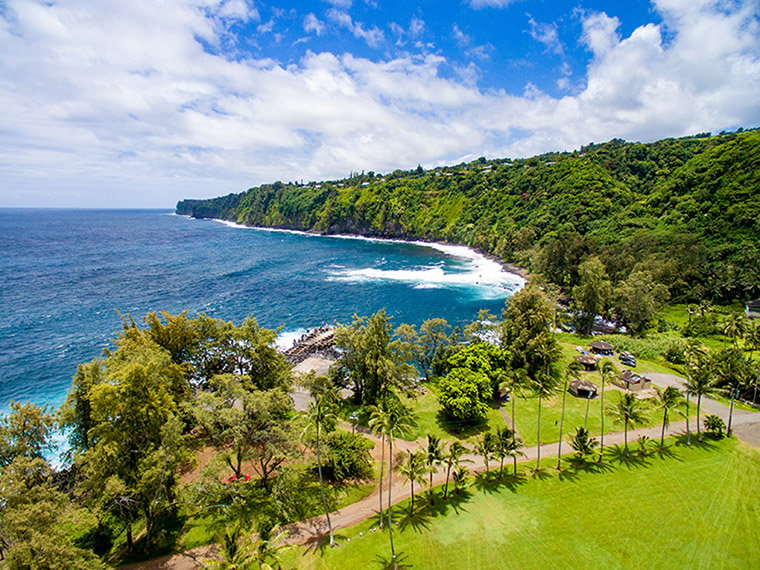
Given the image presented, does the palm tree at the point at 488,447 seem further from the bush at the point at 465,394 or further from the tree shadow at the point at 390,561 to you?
the tree shadow at the point at 390,561

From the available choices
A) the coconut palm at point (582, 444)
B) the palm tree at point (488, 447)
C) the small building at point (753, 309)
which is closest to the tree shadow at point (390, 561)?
the palm tree at point (488, 447)

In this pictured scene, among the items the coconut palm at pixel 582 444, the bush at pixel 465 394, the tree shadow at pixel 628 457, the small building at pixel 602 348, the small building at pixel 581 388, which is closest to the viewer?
the tree shadow at pixel 628 457

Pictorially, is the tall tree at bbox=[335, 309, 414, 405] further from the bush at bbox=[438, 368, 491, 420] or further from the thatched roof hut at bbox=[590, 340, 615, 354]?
the thatched roof hut at bbox=[590, 340, 615, 354]

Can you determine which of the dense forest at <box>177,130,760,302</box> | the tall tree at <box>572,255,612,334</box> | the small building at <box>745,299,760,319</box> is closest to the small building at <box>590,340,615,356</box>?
the tall tree at <box>572,255,612,334</box>

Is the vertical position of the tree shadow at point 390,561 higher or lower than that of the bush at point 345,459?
lower

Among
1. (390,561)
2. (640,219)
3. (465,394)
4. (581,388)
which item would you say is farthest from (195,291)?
(640,219)

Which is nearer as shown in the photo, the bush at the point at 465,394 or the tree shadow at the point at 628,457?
the tree shadow at the point at 628,457

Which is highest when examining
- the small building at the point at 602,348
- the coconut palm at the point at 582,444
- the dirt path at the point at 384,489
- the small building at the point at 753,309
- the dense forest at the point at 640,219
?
the dense forest at the point at 640,219
